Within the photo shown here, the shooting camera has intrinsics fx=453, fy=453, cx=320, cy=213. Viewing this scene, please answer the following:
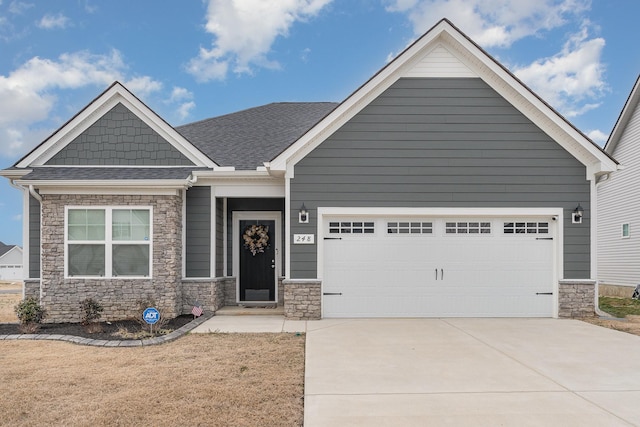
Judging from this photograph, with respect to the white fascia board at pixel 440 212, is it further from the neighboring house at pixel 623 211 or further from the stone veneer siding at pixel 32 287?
the neighboring house at pixel 623 211

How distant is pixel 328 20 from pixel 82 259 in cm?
996

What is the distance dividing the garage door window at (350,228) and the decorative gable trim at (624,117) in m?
11.9

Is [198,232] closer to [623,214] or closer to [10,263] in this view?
[623,214]

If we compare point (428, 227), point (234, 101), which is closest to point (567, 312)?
point (428, 227)

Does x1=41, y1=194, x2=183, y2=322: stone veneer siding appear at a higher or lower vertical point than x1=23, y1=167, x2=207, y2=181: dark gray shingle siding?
lower

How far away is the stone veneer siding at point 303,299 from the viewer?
943 centimetres

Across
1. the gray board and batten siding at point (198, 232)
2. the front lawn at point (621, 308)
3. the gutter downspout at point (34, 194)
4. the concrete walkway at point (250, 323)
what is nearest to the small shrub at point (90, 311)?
the gray board and batten siding at point (198, 232)

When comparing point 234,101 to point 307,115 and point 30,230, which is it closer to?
point 307,115

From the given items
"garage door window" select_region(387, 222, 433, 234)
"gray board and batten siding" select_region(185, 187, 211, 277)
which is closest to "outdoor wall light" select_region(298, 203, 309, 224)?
"garage door window" select_region(387, 222, 433, 234)

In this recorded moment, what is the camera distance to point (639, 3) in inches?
555

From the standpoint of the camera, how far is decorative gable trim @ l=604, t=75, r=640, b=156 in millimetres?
15547

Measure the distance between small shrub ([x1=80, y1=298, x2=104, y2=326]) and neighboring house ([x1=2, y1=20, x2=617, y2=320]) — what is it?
0.50 meters

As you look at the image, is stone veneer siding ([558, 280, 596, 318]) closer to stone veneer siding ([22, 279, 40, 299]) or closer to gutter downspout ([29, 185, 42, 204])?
gutter downspout ([29, 185, 42, 204])

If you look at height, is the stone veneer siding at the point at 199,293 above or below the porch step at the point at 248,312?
above
